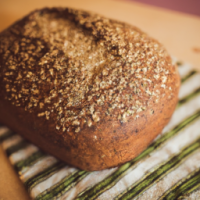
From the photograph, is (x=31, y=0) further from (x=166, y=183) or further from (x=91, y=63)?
(x=166, y=183)

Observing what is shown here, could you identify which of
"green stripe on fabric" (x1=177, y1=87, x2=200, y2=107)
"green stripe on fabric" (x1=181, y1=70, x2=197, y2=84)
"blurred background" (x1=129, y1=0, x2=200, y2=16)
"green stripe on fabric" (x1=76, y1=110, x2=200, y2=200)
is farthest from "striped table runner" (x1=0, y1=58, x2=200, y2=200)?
"blurred background" (x1=129, y1=0, x2=200, y2=16)

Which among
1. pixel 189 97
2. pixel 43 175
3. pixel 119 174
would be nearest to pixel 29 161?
pixel 43 175

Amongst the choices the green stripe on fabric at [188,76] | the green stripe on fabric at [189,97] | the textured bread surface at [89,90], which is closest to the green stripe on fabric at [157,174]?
the textured bread surface at [89,90]

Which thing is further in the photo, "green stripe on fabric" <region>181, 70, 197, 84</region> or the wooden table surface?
the wooden table surface

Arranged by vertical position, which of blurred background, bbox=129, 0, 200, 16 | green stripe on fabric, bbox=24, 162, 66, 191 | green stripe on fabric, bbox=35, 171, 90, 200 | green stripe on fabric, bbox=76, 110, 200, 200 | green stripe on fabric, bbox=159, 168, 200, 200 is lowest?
green stripe on fabric, bbox=159, 168, 200, 200

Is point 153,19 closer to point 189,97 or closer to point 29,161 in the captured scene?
point 189,97

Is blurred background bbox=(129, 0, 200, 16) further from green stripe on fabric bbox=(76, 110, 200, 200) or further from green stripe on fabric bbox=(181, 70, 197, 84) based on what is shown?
green stripe on fabric bbox=(76, 110, 200, 200)

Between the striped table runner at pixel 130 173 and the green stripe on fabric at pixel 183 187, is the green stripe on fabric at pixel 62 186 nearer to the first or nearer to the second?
the striped table runner at pixel 130 173
